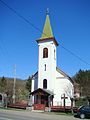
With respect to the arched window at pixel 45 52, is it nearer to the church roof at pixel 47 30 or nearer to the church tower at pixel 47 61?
the church tower at pixel 47 61

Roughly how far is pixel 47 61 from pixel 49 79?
3.75 meters

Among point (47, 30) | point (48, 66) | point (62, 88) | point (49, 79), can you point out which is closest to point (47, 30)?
point (47, 30)

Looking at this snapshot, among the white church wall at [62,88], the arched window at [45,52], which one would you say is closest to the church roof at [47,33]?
the arched window at [45,52]

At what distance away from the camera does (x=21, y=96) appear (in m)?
74.1

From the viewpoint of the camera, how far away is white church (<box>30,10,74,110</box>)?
4666 centimetres

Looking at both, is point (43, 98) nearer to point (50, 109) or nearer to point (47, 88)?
point (47, 88)

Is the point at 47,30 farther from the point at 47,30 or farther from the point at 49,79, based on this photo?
the point at 49,79

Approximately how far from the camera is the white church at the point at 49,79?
153 ft

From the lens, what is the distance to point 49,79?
157 feet

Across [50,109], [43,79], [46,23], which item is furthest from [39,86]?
[46,23]

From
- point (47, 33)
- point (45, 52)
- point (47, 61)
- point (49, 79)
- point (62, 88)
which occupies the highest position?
point (47, 33)

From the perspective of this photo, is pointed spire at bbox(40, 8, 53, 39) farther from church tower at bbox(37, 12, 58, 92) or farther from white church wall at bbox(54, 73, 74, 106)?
white church wall at bbox(54, 73, 74, 106)

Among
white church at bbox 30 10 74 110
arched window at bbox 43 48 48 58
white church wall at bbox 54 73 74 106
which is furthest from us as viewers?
arched window at bbox 43 48 48 58

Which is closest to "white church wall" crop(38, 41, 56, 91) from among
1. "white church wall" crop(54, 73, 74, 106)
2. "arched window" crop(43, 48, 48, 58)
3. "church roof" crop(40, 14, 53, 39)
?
"arched window" crop(43, 48, 48, 58)
